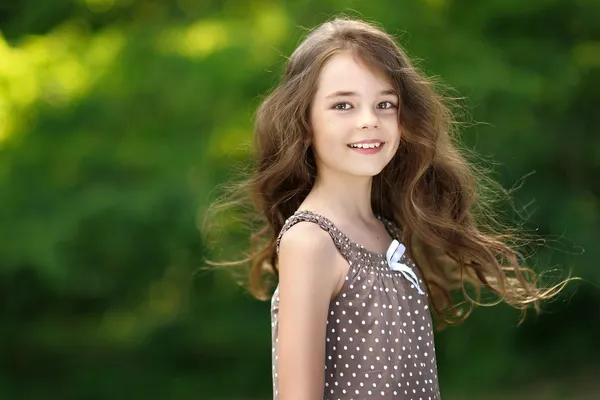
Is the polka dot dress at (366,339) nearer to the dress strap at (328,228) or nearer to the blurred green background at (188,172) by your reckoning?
the dress strap at (328,228)

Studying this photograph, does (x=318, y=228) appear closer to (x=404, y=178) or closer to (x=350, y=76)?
(x=350, y=76)

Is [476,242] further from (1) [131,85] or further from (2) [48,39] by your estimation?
(2) [48,39]

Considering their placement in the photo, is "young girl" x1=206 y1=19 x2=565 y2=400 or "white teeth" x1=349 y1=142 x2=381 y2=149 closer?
"young girl" x1=206 y1=19 x2=565 y2=400

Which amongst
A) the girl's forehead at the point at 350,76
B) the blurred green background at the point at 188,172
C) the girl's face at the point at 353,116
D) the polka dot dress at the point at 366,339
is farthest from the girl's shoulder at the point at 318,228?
the blurred green background at the point at 188,172

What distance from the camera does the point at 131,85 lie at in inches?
186

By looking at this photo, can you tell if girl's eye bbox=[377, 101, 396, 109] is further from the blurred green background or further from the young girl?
the blurred green background

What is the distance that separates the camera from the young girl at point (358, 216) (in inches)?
70.2

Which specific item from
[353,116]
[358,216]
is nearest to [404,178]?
[358,216]

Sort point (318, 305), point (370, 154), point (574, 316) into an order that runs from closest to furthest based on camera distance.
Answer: point (318, 305), point (370, 154), point (574, 316)

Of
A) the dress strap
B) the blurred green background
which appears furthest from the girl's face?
the blurred green background

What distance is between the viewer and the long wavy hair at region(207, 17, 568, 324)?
1.98 metres

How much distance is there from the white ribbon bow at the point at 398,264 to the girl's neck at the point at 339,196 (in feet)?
0.29

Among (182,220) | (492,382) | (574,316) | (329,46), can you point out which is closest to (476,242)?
(329,46)

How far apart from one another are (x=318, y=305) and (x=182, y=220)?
9.71 feet
